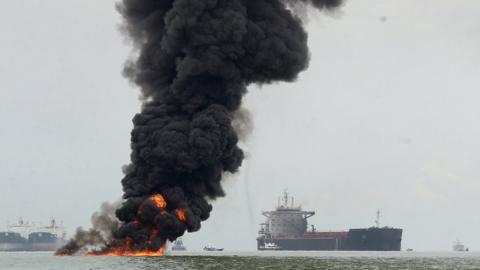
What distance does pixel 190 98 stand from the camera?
88250mm

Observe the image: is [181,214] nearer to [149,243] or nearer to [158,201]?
[158,201]

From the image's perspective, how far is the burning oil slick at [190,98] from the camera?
274ft

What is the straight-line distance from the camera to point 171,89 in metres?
88.5

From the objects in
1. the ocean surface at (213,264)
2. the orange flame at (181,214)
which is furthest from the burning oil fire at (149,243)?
the ocean surface at (213,264)

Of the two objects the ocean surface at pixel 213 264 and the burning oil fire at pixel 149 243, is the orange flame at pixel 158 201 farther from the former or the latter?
the ocean surface at pixel 213 264

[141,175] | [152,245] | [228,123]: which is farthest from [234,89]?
[152,245]

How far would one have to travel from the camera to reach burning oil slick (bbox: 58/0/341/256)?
83562mm

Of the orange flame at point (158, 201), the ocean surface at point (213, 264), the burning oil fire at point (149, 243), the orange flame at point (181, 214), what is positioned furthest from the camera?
the orange flame at point (181, 214)

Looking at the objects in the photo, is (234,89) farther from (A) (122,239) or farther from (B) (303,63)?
(A) (122,239)

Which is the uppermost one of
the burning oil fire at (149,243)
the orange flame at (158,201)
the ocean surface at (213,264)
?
the orange flame at (158,201)

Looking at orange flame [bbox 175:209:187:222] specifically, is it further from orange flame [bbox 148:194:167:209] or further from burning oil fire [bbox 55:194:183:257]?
orange flame [bbox 148:194:167:209]

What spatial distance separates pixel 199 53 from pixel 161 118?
8910mm

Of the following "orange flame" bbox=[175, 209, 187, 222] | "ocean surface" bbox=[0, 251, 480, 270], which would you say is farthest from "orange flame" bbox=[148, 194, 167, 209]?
"ocean surface" bbox=[0, 251, 480, 270]

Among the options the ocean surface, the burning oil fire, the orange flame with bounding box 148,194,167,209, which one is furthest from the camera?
the burning oil fire
